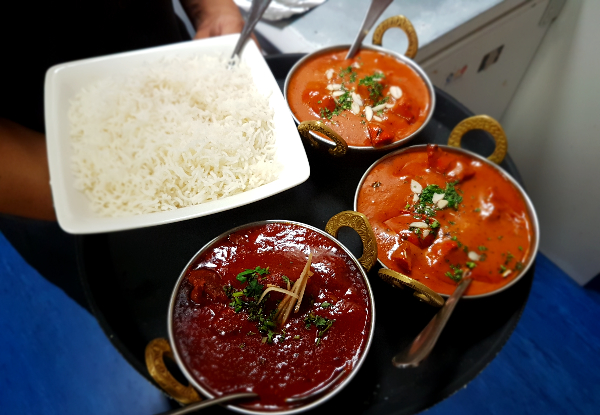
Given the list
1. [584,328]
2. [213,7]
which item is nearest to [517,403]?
[584,328]

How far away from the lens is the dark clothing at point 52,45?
1.27m

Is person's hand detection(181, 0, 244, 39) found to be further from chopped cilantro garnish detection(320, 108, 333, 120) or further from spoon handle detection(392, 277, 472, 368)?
spoon handle detection(392, 277, 472, 368)

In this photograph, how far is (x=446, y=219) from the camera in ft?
4.45

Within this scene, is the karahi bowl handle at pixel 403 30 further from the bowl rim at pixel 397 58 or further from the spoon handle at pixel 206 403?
the spoon handle at pixel 206 403

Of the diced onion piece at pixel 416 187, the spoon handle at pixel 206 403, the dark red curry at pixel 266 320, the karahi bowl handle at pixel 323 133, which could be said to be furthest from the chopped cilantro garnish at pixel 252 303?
the diced onion piece at pixel 416 187

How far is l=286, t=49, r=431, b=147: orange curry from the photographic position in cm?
156

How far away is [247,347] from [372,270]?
466mm

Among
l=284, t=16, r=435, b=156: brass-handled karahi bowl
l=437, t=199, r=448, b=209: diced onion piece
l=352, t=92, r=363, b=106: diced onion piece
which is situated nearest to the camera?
l=437, t=199, r=448, b=209: diced onion piece

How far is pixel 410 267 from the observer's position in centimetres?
123

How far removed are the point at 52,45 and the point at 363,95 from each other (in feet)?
3.93

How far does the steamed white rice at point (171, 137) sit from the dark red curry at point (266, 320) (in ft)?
0.93

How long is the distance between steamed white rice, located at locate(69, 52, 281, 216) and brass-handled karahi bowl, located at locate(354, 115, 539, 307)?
0.42 meters

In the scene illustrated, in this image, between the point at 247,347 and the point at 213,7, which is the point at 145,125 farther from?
the point at 247,347

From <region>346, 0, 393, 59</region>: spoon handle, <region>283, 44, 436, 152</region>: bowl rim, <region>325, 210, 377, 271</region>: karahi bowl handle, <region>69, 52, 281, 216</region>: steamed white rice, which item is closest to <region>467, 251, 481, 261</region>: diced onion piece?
<region>325, 210, 377, 271</region>: karahi bowl handle
